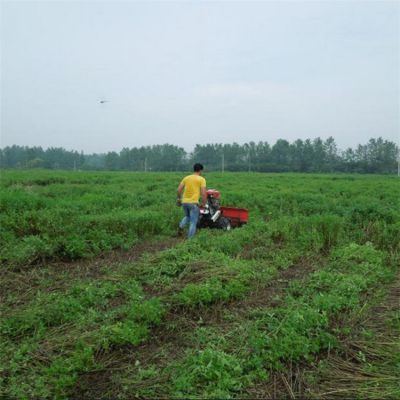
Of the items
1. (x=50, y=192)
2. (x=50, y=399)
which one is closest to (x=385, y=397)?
(x=50, y=399)

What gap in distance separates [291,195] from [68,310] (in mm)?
11535

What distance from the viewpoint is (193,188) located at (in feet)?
26.9

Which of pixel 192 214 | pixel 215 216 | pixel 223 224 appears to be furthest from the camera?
pixel 223 224

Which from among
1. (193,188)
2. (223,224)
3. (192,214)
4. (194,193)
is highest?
(193,188)

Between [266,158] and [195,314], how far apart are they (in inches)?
3101

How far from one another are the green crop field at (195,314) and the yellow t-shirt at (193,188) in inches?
33.3

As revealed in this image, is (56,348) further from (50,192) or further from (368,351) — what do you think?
(50,192)

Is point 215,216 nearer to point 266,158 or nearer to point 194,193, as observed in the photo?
point 194,193

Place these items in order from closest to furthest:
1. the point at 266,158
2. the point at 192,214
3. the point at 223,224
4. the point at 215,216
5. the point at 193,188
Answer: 1. the point at 193,188
2. the point at 192,214
3. the point at 215,216
4. the point at 223,224
5. the point at 266,158

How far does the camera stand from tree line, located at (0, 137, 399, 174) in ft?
242

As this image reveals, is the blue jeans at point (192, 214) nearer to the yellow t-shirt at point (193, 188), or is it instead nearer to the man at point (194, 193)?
the man at point (194, 193)

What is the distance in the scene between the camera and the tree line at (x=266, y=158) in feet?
242

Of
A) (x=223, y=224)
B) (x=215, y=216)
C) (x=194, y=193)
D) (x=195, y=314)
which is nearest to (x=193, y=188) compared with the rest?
(x=194, y=193)

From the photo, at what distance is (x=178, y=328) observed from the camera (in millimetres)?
4336
